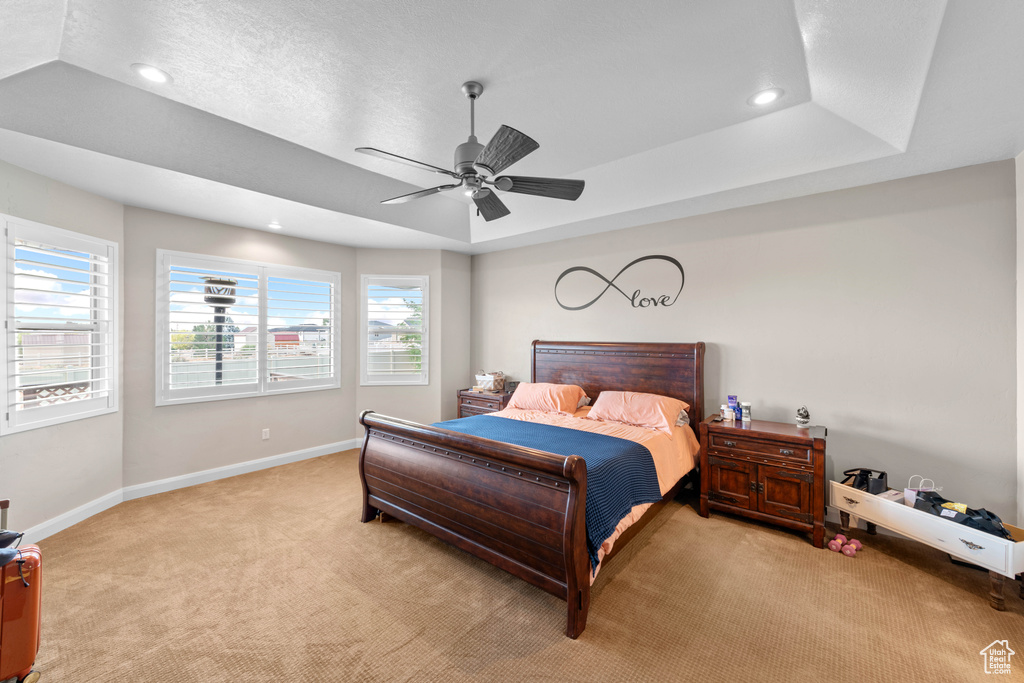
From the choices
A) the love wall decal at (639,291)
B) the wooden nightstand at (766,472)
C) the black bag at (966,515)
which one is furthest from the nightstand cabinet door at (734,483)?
the love wall decal at (639,291)

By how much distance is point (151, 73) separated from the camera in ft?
7.34

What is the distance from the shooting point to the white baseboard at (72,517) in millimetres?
2881

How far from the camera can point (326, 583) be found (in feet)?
8.01

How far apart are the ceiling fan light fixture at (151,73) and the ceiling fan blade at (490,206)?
1772 millimetres

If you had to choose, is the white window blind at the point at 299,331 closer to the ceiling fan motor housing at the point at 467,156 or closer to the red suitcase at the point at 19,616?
the red suitcase at the point at 19,616

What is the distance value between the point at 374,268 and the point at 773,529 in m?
4.89

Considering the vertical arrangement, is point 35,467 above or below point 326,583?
above

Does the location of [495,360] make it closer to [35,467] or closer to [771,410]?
[771,410]

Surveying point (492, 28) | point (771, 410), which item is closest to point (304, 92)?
point (492, 28)

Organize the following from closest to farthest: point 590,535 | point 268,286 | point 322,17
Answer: point 322,17 < point 590,535 < point 268,286

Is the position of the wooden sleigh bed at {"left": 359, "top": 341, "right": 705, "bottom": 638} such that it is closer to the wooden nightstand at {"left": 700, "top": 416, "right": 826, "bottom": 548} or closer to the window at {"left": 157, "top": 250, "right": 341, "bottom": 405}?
the wooden nightstand at {"left": 700, "top": 416, "right": 826, "bottom": 548}

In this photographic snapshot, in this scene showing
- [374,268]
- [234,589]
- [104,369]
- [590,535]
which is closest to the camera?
[590,535]

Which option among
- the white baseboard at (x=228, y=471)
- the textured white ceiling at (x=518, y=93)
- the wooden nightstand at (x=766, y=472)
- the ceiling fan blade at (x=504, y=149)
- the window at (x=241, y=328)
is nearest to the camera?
the textured white ceiling at (x=518, y=93)

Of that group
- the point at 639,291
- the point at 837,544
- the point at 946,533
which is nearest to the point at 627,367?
the point at 639,291
